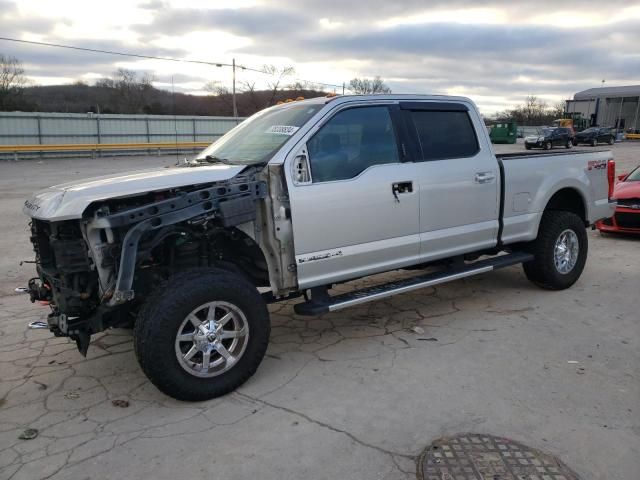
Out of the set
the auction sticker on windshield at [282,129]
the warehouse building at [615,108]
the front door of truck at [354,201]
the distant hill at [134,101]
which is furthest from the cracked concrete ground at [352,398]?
the warehouse building at [615,108]

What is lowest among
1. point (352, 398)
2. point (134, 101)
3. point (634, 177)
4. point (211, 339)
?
point (352, 398)

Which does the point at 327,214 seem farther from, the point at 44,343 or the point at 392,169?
the point at 44,343

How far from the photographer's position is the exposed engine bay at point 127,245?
3387 mm

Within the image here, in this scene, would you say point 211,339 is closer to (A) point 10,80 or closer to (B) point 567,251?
(B) point 567,251

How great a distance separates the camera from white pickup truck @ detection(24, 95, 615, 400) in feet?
11.3

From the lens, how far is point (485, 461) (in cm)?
291

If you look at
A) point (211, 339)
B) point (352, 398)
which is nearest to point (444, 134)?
point (352, 398)

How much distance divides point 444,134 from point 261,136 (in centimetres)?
172

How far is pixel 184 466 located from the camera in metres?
2.93

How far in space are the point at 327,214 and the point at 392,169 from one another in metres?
0.77

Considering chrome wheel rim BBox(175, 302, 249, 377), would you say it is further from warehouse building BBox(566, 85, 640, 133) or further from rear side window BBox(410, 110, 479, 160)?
warehouse building BBox(566, 85, 640, 133)

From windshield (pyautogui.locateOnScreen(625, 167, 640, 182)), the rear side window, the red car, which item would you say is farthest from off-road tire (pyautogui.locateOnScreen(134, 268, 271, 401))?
windshield (pyautogui.locateOnScreen(625, 167, 640, 182))

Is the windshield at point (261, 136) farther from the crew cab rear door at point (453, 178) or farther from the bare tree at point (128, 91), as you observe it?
the bare tree at point (128, 91)

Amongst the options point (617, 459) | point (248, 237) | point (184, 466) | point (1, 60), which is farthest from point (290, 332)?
point (1, 60)
